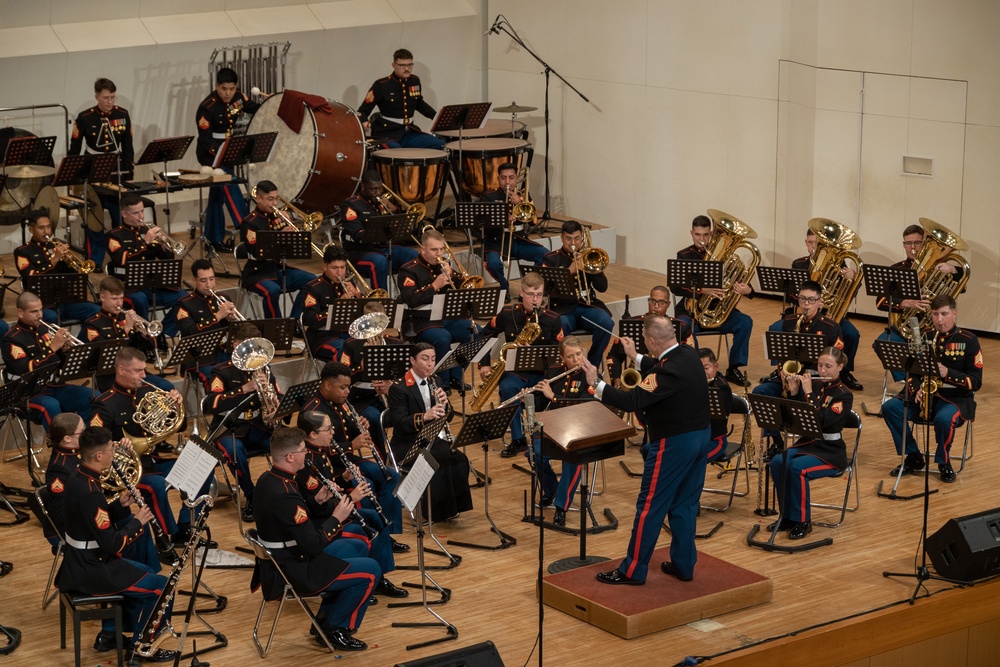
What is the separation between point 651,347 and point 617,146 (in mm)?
8150

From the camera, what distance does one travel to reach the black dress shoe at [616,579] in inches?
326

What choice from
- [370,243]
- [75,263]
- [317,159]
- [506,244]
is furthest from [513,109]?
[75,263]

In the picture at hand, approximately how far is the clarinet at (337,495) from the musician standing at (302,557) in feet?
0.79

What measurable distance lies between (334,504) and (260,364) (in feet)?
4.71

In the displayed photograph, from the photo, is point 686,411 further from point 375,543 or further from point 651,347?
point 375,543

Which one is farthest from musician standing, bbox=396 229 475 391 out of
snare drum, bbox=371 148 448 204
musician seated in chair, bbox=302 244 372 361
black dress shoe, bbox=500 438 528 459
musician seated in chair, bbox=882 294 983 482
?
musician seated in chair, bbox=882 294 983 482

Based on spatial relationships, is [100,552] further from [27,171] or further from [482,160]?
[482,160]

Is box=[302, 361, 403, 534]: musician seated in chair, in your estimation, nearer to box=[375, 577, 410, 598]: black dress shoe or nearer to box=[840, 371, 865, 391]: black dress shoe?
box=[375, 577, 410, 598]: black dress shoe

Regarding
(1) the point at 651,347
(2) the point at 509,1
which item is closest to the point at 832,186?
(2) the point at 509,1

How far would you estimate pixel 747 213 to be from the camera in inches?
582

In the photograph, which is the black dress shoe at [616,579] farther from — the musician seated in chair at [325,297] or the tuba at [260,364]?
the musician seated in chair at [325,297]

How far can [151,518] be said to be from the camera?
308 inches

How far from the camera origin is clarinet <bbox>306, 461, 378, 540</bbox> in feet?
26.8

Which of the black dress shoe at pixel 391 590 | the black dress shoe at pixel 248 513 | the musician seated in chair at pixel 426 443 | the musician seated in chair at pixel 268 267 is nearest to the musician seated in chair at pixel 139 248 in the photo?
the musician seated in chair at pixel 268 267
